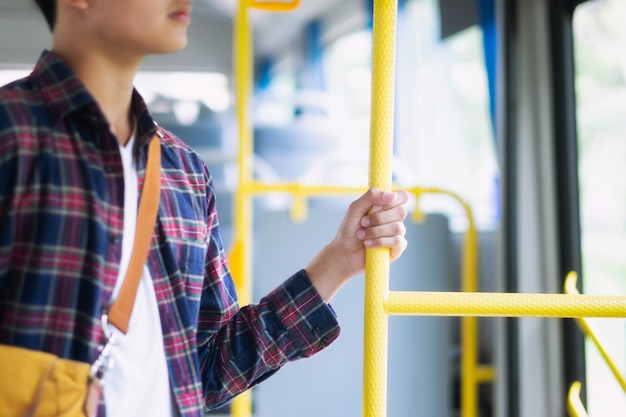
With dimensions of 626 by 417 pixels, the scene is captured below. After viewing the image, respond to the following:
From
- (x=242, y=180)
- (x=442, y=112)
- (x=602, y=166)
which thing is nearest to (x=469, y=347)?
(x=602, y=166)

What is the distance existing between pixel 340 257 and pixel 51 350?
0.40m

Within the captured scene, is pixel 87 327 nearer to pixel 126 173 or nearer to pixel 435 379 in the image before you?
pixel 126 173

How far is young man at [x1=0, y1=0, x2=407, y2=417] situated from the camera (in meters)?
0.83

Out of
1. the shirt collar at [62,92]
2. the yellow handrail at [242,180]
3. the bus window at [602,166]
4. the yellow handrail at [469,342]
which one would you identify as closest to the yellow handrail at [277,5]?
the yellow handrail at [242,180]

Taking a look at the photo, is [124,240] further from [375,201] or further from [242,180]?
[242,180]

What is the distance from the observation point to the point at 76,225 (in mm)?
843

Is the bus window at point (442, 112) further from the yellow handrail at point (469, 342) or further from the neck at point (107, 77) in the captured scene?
the neck at point (107, 77)

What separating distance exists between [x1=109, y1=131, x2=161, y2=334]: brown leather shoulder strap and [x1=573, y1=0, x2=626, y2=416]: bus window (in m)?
2.21

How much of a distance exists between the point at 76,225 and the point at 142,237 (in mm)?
74

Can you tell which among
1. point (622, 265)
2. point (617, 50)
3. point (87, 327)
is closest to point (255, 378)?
point (87, 327)

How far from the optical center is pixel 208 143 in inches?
193

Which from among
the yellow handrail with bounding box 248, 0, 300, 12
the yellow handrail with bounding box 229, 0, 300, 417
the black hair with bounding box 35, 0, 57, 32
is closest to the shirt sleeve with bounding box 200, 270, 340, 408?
the black hair with bounding box 35, 0, 57, 32

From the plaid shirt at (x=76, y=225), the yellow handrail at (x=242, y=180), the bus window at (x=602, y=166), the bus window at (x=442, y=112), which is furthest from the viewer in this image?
the bus window at (x=442, y=112)

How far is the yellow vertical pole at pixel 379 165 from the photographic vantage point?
3.10 feet
